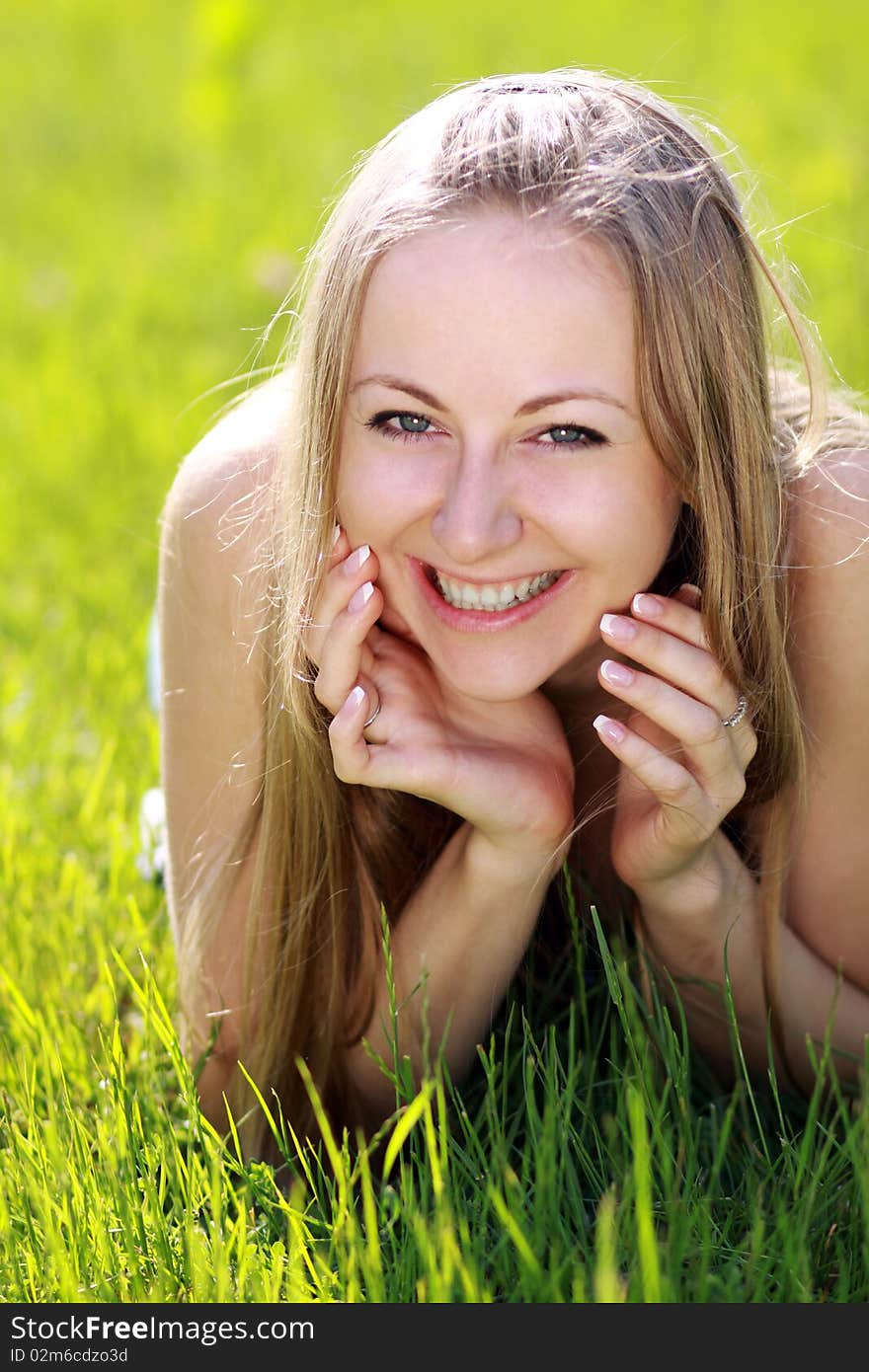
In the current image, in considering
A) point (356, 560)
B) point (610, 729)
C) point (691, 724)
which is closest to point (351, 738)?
point (356, 560)

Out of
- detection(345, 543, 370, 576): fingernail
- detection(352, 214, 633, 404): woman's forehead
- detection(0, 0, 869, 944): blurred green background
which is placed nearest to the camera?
detection(352, 214, 633, 404): woman's forehead

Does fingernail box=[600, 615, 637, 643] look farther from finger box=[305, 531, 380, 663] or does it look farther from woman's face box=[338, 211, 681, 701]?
finger box=[305, 531, 380, 663]

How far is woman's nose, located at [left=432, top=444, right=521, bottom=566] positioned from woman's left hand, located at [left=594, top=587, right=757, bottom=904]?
0.18m

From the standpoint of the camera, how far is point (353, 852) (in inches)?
91.1

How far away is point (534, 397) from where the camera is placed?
184cm

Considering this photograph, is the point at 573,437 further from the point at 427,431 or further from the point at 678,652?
the point at 678,652

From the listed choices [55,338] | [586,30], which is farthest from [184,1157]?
[586,30]

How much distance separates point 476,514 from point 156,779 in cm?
148

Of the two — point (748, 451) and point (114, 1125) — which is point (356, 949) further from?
point (748, 451)

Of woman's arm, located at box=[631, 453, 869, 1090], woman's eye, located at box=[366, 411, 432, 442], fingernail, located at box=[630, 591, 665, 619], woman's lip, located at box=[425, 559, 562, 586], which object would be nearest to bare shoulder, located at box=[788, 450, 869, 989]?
woman's arm, located at box=[631, 453, 869, 1090]

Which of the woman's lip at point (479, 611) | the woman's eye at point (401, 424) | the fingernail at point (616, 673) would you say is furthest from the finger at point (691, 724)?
the woman's eye at point (401, 424)

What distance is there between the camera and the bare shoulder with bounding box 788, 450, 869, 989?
215 centimetres

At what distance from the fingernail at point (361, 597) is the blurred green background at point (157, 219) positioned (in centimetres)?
64

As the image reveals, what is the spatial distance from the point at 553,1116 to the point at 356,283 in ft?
3.44
